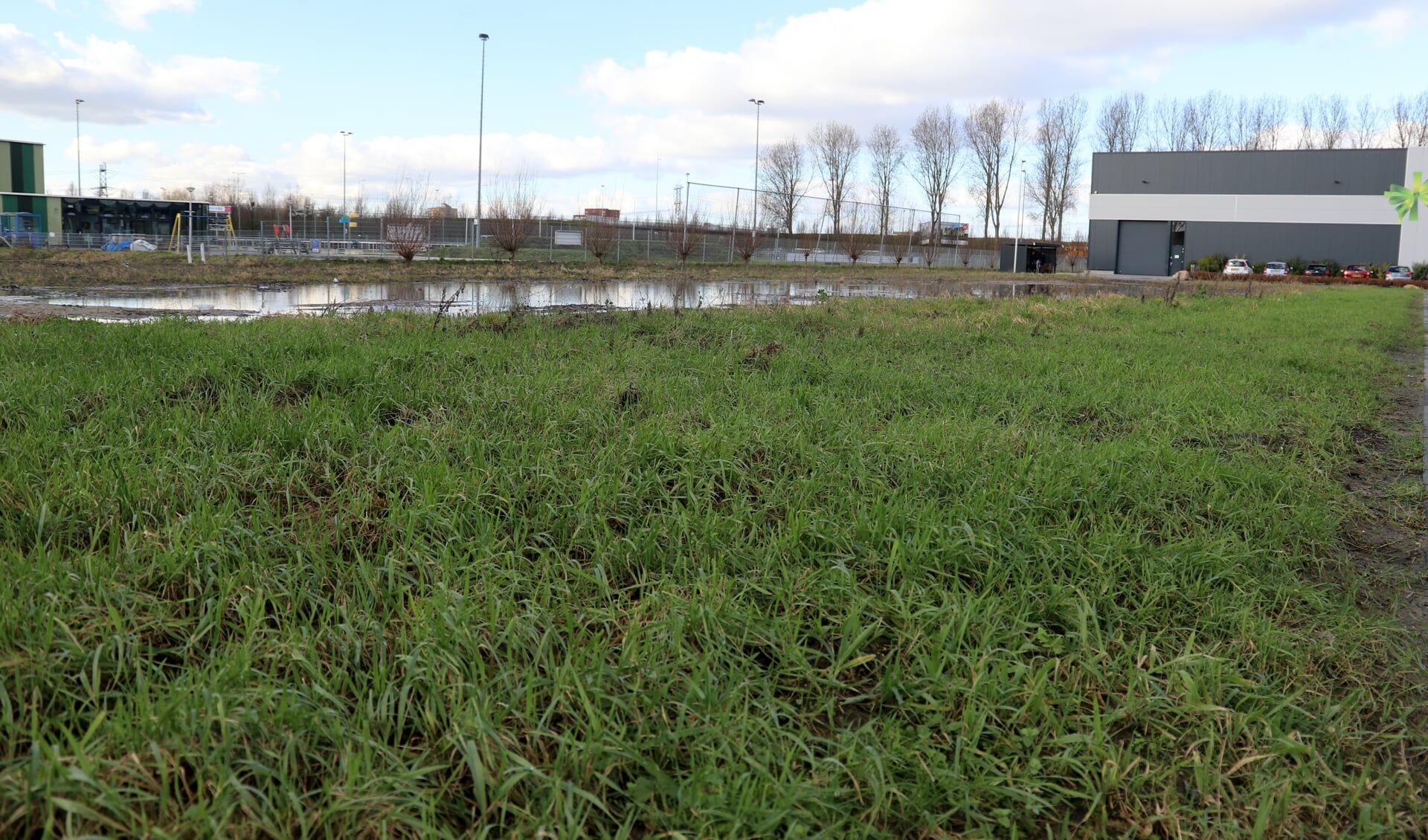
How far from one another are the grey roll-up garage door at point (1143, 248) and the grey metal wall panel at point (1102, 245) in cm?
33

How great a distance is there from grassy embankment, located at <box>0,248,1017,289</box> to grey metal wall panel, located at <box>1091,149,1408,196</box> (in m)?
16.2

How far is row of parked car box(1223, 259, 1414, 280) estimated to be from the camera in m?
42.6

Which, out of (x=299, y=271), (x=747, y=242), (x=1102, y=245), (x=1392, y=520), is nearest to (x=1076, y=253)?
(x=1102, y=245)

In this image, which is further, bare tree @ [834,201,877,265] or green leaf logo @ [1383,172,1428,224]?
bare tree @ [834,201,877,265]

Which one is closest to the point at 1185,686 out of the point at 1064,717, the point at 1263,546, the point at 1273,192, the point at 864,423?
the point at 1064,717

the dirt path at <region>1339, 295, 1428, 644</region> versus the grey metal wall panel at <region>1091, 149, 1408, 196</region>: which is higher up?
the grey metal wall panel at <region>1091, 149, 1408, 196</region>

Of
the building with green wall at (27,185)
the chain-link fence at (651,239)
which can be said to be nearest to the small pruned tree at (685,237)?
the chain-link fence at (651,239)

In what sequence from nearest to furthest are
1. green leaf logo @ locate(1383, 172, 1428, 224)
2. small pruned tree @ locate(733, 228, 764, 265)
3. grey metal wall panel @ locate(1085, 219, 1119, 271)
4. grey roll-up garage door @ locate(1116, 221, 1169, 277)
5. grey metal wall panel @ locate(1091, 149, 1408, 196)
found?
small pruned tree @ locate(733, 228, 764, 265) < green leaf logo @ locate(1383, 172, 1428, 224) < grey metal wall panel @ locate(1091, 149, 1408, 196) < grey roll-up garage door @ locate(1116, 221, 1169, 277) < grey metal wall panel @ locate(1085, 219, 1119, 271)

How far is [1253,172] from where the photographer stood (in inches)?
2018

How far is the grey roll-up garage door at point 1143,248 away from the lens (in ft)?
179

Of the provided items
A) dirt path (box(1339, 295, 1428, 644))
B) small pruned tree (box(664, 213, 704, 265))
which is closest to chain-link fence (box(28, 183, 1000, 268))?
small pruned tree (box(664, 213, 704, 265))

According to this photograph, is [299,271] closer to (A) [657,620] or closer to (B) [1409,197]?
(A) [657,620]

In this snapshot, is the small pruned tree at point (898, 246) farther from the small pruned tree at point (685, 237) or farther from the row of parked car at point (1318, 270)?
the row of parked car at point (1318, 270)

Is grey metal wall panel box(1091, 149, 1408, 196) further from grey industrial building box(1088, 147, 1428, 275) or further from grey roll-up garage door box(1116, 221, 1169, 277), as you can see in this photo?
grey roll-up garage door box(1116, 221, 1169, 277)
